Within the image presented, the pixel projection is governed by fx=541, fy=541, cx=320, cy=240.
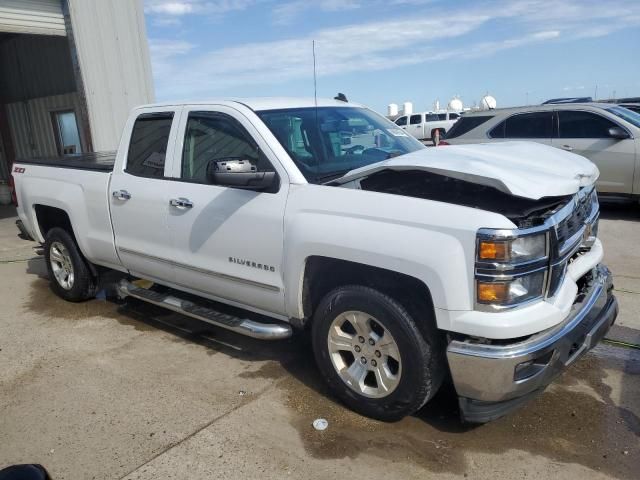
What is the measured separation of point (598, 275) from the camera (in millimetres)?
3447

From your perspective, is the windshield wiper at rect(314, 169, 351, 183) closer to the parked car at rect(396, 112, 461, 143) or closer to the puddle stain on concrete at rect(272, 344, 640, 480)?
the puddle stain on concrete at rect(272, 344, 640, 480)

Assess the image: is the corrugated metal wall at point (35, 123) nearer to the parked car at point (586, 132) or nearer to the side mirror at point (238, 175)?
the parked car at point (586, 132)

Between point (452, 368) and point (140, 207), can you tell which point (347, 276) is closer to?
point (452, 368)

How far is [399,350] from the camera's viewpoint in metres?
2.96

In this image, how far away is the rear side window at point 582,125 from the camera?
848 centimetres

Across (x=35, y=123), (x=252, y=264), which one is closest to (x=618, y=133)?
(x=252, y=264)

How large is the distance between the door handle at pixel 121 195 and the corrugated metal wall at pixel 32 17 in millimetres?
5667

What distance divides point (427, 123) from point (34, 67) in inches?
671

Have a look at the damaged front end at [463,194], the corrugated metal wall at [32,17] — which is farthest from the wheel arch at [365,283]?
the corrugated metal wall at [32,17]

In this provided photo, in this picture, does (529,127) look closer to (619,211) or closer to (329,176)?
(619,211)

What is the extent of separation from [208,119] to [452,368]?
2.46 metres

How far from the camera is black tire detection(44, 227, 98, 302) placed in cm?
532

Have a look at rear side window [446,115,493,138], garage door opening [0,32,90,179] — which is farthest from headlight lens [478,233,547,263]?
garage door opening [0,32,90,179]

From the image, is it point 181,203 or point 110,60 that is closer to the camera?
point 181,203
